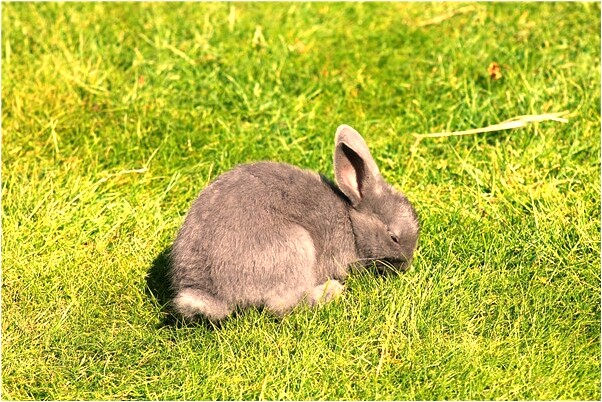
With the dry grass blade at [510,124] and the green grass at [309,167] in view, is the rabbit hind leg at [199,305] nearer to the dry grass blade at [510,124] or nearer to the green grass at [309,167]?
the green grass at [309,167]

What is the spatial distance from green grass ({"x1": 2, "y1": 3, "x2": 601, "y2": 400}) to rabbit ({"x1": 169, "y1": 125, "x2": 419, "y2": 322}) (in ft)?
0.45

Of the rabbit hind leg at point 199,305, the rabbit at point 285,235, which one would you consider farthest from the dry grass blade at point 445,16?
the rabbit hind leg at point 199,305

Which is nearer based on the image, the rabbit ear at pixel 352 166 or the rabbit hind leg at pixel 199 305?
the rabbit hind leg at pixel 199 305

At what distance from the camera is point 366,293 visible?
4.89 metres

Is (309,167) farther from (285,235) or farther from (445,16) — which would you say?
(445,16)

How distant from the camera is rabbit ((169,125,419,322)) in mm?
4691

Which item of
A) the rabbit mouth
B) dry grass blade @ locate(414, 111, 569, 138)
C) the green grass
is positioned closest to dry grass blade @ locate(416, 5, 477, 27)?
the green grass

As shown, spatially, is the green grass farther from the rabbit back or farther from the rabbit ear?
the rabbit ear

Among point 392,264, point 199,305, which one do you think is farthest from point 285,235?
point 392,264

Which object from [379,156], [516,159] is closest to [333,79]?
[379,156]

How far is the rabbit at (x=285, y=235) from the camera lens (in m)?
4.69

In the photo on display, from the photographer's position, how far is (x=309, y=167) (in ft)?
19.7

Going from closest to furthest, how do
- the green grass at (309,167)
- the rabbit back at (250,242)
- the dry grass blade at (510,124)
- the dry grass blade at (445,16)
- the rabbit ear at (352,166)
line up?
the green grass at (309,167), the rabbit back at (250,242), the rabbit ear at (352,166), the dry grass blade at (510,124), the dry grass blade at (445,16)

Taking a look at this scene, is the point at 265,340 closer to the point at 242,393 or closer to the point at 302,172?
the point at 242,393
